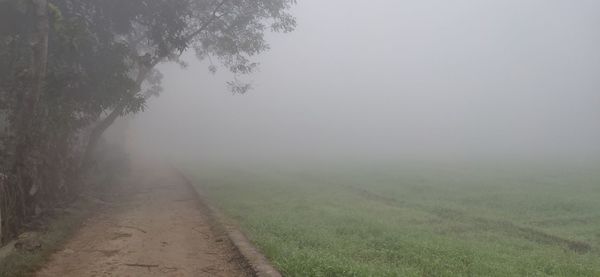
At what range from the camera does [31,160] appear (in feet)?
44.9

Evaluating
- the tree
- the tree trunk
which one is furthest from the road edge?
the tree trunk

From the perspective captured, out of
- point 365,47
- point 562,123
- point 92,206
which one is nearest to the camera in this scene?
point 92,206

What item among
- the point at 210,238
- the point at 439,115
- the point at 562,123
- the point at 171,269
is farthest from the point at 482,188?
the point at 439,115

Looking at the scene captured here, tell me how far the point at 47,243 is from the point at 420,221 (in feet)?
30.4

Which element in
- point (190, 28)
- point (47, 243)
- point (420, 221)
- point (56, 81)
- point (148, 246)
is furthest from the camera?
point (190, 28)

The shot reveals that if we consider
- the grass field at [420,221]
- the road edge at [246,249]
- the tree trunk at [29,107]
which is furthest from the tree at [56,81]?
the grass field at [420,221]

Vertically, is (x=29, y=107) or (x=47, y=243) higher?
(x=29, y=107)

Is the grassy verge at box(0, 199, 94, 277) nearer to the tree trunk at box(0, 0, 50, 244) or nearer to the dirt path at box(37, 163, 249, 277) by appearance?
the dirt path at box(37, 163, 249, 277)

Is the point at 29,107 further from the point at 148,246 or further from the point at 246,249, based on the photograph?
the point at 246,249

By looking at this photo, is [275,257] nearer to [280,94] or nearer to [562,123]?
[562,123]

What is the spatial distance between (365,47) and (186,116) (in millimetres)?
63401

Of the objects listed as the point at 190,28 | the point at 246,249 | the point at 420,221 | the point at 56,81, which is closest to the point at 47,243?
the point at 246,249

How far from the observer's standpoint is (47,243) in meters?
11.3

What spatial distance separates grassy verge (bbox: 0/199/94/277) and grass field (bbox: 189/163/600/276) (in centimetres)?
388
